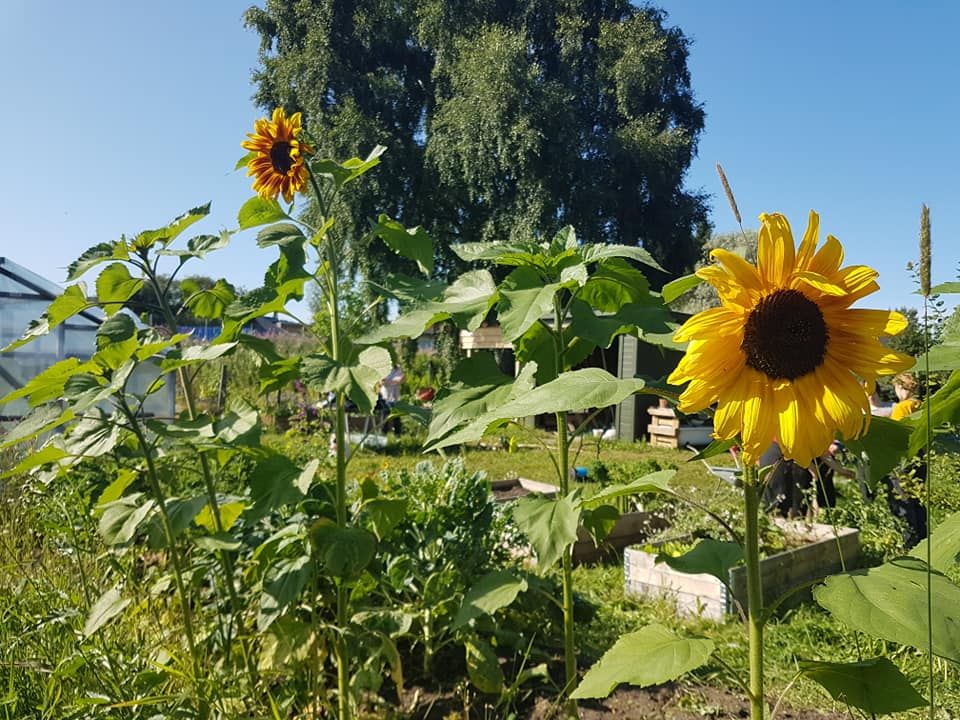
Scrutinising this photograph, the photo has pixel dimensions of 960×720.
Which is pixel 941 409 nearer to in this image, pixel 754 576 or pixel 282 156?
pixel 754 576

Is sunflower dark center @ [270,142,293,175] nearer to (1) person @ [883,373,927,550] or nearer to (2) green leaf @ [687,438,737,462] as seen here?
(2) green leaf @ [687,438,737,462]

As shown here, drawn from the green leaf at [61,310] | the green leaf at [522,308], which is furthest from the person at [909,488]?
the green leaf at [61,310]

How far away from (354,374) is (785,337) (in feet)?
2.88

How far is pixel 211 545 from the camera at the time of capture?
1739mm

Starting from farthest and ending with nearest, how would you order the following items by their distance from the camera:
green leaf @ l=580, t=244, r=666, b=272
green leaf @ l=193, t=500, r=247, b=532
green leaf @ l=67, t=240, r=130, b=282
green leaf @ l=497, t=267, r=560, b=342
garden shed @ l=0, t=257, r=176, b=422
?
garden shed @ l=0, t=257, r=176, b=422
green leaf @ l=193, t=500, r=247, b=532
green leaf @ l=67, t=240, r=130, b=282
green leaf @ l=580, t=244, r=666, b=272
green leaf @ l=497, t=267, r=560, b=342

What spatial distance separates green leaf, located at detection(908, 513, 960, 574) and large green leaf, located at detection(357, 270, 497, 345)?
0.71 m

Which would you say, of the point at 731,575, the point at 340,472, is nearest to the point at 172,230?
the point at 340,472

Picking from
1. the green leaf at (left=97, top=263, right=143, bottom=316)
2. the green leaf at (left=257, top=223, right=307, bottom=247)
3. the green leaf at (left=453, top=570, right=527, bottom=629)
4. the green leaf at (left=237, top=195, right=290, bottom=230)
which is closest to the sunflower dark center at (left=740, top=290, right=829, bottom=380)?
the green leaf at (left=453, top=570, right=527, bottom=629)

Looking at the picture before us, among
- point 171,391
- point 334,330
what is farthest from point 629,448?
point 334,330

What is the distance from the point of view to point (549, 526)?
1122 millimetres

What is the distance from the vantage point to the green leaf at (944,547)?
3.17ft

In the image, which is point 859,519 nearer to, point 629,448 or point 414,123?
point 629,448

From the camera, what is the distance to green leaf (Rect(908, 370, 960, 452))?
98 centimetres

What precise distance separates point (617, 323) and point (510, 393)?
0.75ft
